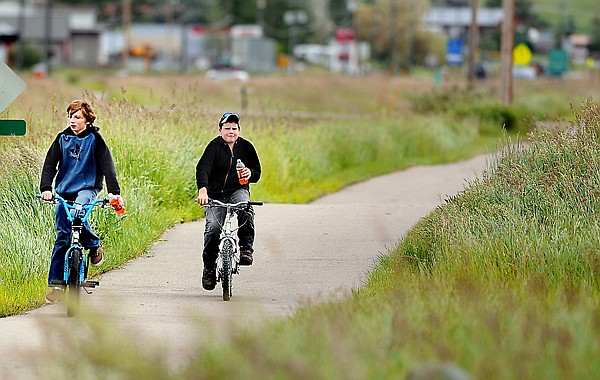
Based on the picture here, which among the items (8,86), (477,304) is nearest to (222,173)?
(8,86)

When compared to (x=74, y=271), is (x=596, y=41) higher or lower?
lower

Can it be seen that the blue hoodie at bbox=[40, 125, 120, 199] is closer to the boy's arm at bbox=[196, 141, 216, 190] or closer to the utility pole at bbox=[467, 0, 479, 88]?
the boy's arm at bbox=[196, 141, 216, 190]

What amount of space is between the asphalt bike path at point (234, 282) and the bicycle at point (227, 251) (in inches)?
6.9

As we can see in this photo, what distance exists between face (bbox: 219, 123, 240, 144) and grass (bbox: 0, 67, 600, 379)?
174 centimetres

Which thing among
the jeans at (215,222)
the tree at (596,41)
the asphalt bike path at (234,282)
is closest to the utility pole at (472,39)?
the asphalt bike path at (234,282)

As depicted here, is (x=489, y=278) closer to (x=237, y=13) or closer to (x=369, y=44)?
(x=369, y=44)

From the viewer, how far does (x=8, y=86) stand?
1249cm

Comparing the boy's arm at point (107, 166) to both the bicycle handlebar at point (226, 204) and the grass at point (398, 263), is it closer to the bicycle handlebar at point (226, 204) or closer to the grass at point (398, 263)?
the bicycle handlebar at point (226, 204)

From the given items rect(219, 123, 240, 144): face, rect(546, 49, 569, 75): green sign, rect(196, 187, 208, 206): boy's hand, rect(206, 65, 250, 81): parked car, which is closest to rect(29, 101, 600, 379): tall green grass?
rect(196, 187, 208, 206): boy's hand

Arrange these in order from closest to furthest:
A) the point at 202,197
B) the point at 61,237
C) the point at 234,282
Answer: the point at 61,237 < the point at 202,197 < the point at 234,282

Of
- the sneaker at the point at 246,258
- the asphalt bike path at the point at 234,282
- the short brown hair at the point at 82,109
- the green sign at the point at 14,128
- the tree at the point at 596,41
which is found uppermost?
the short brown hair at the point at 82,109

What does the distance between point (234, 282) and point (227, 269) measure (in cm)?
144

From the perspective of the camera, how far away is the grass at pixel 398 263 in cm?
702

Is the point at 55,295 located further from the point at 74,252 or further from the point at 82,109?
the point at 82,109
